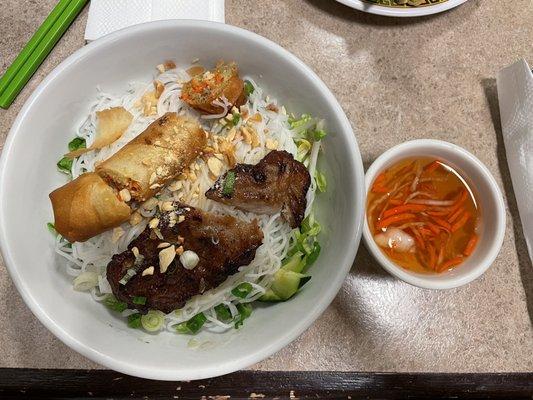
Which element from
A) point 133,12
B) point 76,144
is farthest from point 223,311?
point 133,12

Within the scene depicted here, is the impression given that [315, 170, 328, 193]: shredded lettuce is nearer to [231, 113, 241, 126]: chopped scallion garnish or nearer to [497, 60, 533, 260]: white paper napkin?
[231, 113, 241, 126]: chopped scallion garnish

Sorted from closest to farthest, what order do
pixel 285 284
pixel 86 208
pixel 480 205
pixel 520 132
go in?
pixel 86 208
pixel 285 284
pixel 480 205
pixel 520 132

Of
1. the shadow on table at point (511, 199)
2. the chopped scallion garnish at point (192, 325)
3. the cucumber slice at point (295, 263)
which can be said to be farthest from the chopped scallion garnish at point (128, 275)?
the shadow on table at point (511, 199)

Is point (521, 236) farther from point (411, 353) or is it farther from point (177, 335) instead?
point (177, 335)

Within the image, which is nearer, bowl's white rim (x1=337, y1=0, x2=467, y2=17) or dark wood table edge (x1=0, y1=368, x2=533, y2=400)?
dark wood table edge (x1=0, y1=368, x2=533, y2=400)

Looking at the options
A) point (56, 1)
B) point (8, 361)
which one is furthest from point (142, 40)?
point (8, 361)

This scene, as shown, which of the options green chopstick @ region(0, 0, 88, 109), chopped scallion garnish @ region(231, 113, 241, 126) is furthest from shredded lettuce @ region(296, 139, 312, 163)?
green chopstick @ region(0, 0, 88, 109)

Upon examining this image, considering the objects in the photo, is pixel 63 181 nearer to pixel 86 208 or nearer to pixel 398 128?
pixel 86 208
